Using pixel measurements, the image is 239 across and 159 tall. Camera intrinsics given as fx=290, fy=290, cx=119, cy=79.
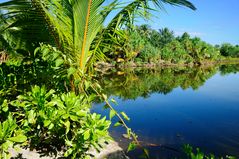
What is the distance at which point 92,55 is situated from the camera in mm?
4039

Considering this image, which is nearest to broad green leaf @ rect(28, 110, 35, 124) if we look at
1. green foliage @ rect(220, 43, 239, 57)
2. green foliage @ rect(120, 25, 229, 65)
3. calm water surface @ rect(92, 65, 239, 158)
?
calm water surface @ rect(92, 65, 239, 158)

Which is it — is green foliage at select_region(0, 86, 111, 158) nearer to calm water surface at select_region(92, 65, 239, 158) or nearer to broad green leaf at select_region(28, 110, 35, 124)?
broad green leaf at select_region(28, 110, 35, 124)

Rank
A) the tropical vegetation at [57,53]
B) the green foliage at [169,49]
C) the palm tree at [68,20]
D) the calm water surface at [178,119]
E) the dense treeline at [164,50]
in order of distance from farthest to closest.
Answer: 1. the green foliage at [169,49]
2. the dense treeline at [164,50]
3. the calm water surface at [178,119]
4. the palm tree at [68,20]
5. the tropical vegetation at [57,53]

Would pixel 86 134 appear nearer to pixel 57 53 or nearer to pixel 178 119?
pixel 57 53

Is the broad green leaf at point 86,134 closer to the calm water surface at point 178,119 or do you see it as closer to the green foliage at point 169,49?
the calm water surface at point 178,119

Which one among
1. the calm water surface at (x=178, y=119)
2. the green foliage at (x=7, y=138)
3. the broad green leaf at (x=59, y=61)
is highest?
the broad green leaf at (x=59, y=61)

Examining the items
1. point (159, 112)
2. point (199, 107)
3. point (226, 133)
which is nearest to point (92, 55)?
point (226, 133)

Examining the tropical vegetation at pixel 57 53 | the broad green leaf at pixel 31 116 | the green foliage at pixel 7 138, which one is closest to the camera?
the green foliage at pixel 7 138

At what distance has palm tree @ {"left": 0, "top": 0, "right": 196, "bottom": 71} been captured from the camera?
338 centimetres

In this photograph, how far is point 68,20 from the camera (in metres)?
3.49

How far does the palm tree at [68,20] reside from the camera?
11.1 ft

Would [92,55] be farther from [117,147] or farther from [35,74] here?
[117,147]

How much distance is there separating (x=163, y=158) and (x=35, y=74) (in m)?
4.44

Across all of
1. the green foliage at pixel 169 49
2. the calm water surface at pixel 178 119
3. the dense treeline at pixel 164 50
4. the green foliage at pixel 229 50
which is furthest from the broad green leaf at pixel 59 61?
the green foliage at pixel 229 50
